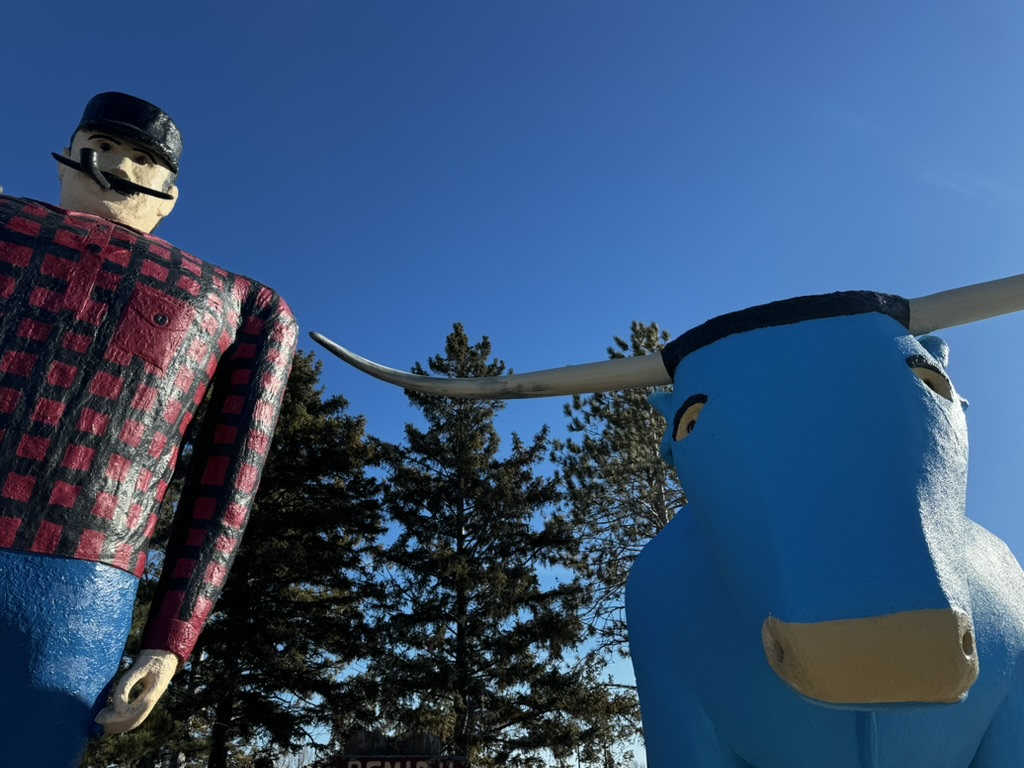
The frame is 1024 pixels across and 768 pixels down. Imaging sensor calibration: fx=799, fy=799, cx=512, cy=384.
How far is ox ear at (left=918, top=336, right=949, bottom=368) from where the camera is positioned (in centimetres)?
289

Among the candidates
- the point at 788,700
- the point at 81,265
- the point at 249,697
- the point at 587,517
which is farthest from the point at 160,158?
the point at 587,517

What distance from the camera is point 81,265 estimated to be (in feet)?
9.63

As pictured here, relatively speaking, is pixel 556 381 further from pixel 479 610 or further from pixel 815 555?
pixel 479 610

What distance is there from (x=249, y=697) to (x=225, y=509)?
15.8 metres

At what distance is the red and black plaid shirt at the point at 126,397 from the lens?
8.20ft

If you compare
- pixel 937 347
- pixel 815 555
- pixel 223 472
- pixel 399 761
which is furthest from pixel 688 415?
pixel 399 761

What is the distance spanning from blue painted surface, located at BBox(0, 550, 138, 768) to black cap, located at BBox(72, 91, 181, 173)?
1978 mm

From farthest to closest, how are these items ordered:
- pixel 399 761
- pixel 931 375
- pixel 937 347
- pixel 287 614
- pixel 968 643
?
pixel 287 614 → pixel 399 761 → pixel 937 347 → pixel 931 375 → pixel 968 643

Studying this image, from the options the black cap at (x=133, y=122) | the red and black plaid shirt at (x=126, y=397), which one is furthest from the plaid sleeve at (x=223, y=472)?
the black cap at (x=133, y=122)

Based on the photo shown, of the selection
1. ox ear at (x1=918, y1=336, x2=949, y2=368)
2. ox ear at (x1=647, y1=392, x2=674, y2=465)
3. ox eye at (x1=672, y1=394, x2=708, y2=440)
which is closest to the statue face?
ox ear at (x1=647, y1=392, x2=674, y2=465)

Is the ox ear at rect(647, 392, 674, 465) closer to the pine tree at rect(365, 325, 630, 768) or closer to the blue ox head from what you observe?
the blue ox head

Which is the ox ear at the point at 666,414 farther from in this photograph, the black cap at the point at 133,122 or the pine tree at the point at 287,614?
the pine tree at the point at 287,614

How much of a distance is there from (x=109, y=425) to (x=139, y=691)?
33.7 inches

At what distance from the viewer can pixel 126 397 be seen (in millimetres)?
2738
